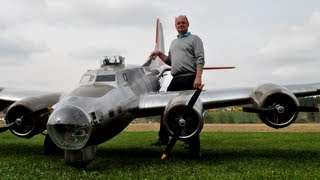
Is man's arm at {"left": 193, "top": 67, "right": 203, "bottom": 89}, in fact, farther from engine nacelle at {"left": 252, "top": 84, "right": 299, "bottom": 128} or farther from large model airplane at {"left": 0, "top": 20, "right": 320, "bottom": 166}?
engine nacelle at {"left": 252, "top": 84, "right": 299, "bottom": 128}

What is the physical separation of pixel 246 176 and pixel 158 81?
7343 mm

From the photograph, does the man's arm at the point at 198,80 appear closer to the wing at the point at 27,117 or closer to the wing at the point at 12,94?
the wing at the point at 27,117

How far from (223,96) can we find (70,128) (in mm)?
4620

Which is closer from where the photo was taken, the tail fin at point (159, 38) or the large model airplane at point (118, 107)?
the large model airplane at point (118, 107)

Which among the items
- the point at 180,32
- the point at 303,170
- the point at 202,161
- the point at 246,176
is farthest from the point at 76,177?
the point at 180,32

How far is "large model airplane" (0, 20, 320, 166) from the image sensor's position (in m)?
7.46

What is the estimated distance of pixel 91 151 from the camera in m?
7.92

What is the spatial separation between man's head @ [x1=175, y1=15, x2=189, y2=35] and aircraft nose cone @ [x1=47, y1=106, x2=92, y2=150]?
3.89 metres

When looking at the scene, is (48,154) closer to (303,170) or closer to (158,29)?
(303,170)

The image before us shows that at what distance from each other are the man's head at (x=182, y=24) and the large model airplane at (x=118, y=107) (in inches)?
64.3

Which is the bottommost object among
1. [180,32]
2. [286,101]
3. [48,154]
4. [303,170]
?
[48,154]

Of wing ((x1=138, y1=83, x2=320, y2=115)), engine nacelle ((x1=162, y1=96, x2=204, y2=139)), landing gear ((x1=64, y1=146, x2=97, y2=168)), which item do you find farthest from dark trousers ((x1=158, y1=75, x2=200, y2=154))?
landing gear ((x1=64, y1=146, x2=97, y2=168))

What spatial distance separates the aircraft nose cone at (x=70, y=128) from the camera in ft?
24.1

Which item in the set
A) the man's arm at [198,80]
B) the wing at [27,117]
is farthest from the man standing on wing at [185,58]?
the wing at [27,117]
